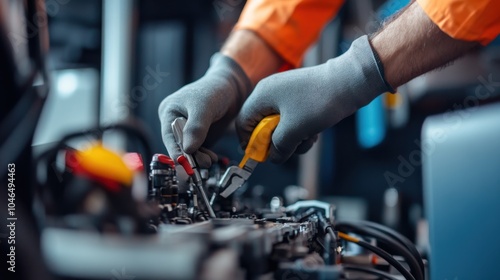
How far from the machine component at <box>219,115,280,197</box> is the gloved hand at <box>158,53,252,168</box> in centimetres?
6

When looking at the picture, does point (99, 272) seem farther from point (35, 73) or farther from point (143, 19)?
point (143, 19)

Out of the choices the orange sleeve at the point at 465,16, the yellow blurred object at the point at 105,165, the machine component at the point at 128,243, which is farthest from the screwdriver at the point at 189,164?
the orange sleeve at the point at 465,16

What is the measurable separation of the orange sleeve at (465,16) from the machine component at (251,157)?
0.36 meters

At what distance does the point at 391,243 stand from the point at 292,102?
1.13 ft

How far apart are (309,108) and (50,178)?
55 centimetres

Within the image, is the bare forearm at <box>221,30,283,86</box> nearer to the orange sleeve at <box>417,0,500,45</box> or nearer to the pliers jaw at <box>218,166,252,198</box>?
the pliers jaw at <box>218,166,252,198</box>

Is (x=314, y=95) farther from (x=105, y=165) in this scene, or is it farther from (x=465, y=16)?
(x=105, y=165)

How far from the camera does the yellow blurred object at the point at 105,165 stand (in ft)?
1.56

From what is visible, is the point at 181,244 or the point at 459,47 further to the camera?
the point at 459,47

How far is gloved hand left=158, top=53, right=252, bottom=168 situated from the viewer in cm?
103

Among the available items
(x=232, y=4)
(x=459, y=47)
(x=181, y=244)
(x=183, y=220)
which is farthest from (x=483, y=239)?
(x=232, y=4)

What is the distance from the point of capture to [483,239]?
1.08 meters

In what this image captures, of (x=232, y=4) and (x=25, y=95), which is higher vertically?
(x=232, y=4)

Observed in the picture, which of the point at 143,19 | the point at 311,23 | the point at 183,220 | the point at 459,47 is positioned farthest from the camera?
the point at 143,19
